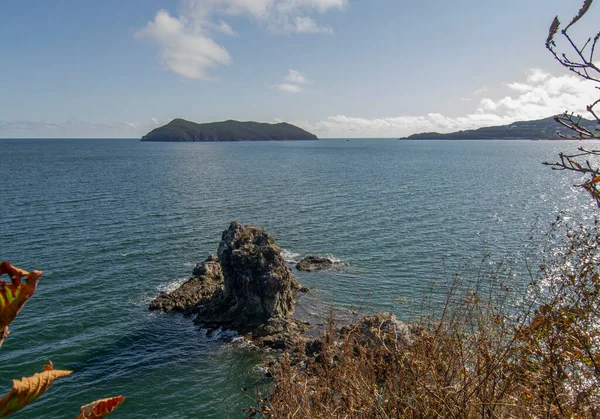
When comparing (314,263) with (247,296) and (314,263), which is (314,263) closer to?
(314,263)

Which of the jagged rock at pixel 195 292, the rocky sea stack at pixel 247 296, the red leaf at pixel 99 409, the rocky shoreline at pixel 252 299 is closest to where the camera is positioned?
the red leaf at pixel 99 409

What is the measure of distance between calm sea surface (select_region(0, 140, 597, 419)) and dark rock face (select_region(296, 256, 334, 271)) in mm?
Answer: 1640

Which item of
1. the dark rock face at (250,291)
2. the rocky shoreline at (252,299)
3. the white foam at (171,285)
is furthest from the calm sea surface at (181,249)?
the dark rock face at (250,291)

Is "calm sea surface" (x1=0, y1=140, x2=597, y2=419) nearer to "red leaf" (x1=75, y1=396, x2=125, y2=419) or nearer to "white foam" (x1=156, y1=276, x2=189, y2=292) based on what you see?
"white foam" (x1=156, y1=276, x2=189, y2=292)

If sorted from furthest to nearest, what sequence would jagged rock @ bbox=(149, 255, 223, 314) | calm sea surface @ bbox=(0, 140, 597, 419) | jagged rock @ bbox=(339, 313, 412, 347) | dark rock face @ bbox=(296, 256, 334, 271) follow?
dark rock face @ bbox=(296, 256, 334, 271), jagged rock @ bbox=(149, 255, 223, 314), calm sea surface @ bbox=(0, 140, 597, 419), jagged rock @ bbox=(339, 313, 412, 347)

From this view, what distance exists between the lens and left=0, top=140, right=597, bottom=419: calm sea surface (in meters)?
26.8

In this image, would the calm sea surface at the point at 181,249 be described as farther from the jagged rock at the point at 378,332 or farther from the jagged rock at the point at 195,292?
the jagged rock at the point at 378,332

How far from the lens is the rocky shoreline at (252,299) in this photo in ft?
108

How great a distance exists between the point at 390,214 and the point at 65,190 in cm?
6248

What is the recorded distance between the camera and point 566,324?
6.73 meters

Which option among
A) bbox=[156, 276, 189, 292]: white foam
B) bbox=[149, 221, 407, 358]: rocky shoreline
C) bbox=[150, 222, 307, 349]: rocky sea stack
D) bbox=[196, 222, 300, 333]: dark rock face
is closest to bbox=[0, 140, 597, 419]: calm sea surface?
bbox=[156, 276, 189, 292]: white foam

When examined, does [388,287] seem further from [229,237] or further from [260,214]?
[260,214]

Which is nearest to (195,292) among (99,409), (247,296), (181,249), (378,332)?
(247,296)

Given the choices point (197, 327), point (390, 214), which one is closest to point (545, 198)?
point (390, 214)
